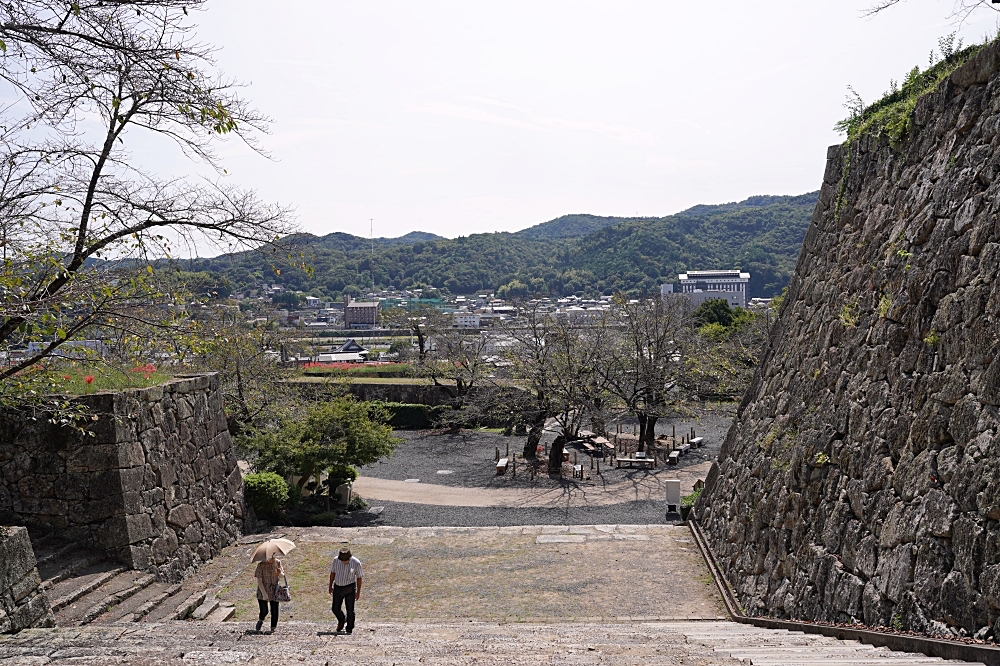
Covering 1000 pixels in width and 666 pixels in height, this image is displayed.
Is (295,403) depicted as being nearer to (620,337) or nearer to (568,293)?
(620,337)

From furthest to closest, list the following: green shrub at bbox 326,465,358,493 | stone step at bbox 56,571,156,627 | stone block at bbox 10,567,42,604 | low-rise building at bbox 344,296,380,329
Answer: low-rise building at bbox 344,296,380,329 < green shrub at bbox 326,465,358,493 < stone step at bbox 56,571,156,627 < stone block at bbox 10,567,42,604

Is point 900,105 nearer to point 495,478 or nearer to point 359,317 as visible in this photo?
point 495,478

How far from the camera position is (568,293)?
113 meters

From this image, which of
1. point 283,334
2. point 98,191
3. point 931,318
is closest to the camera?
point 931,318

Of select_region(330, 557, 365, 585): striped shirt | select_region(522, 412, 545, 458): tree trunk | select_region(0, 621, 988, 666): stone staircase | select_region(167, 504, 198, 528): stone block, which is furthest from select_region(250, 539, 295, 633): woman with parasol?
select_region(522, 412, 545, 458): tree trunk

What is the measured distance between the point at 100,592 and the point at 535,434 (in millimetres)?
14509

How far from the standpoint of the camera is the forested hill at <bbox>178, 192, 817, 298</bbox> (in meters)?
109

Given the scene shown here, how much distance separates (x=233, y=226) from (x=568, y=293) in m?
106

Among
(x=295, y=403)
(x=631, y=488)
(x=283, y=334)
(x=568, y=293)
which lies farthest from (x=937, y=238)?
(x=568, y=293)

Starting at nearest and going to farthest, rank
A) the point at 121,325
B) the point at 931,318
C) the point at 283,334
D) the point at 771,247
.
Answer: the point at 931,318, the point at 121,325, the point at 283,334, the point at 771,247

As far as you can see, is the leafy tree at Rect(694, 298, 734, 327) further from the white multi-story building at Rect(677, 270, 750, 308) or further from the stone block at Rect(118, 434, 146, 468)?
the white multi-story building at Rect(677, 270, 750, 308)

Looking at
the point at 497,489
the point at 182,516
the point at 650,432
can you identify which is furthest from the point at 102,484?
Answer: the point at 650,432

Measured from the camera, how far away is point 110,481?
353 inches

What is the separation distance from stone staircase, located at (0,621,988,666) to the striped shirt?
47cm
